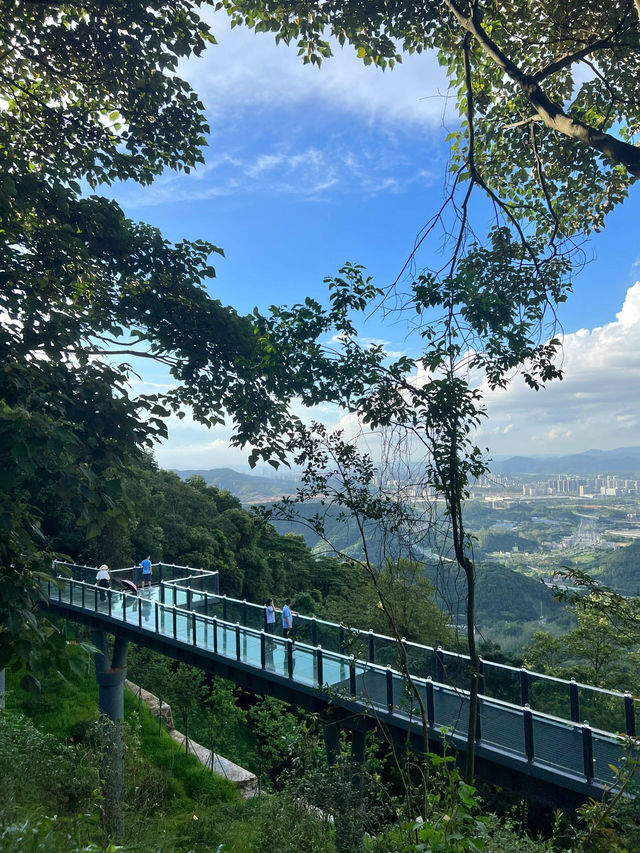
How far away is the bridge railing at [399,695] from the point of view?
870 centimetres

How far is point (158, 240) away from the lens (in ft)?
37.3

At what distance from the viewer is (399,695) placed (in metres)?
11.5

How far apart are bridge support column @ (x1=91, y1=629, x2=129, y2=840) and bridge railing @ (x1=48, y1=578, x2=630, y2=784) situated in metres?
2.59

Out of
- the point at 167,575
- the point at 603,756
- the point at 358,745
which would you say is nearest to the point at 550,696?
the point at 603,756

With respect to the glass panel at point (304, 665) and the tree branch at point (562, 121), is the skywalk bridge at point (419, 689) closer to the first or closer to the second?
the glass panel at point (304, 665)

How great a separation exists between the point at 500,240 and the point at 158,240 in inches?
286

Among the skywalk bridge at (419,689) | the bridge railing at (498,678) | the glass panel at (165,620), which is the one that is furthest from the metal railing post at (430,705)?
the glass panel at (165,620)

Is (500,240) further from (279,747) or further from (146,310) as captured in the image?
(279,747)

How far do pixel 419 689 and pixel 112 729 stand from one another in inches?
374

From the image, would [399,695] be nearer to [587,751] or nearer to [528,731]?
[528,731]

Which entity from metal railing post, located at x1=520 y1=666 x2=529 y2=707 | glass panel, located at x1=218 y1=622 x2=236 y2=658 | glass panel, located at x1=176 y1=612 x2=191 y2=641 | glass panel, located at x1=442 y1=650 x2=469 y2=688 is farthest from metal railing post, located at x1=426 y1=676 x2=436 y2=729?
glass panel, located at x1=176 y1=612 x2=191 y2=641

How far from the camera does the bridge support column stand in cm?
1257

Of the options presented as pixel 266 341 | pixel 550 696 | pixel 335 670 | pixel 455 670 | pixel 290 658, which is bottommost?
pixel 290 658

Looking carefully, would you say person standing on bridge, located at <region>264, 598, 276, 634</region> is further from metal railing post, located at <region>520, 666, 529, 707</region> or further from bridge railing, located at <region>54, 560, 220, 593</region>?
metal railing post, located at <region>520, 666, 529, 707</region>
